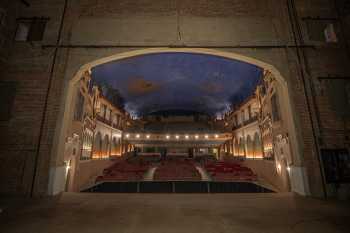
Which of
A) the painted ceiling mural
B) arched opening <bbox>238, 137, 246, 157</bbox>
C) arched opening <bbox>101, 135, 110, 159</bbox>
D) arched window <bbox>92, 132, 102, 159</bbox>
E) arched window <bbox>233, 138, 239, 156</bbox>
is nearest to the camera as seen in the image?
the painted ceiling mural

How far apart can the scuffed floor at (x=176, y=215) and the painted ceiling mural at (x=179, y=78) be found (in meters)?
10.9

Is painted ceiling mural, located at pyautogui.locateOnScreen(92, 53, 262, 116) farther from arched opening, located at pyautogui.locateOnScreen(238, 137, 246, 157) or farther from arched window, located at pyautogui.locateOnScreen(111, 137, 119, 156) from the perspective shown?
arched window, located at pyautogui.locateOnScreen(111, 137, 119, 156)

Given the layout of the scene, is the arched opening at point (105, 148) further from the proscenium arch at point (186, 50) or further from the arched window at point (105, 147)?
the proscenium arch at point (186, 50)

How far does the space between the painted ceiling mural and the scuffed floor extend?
10900 mm

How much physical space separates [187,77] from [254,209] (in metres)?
14.3

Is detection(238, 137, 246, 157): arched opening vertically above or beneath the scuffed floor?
above

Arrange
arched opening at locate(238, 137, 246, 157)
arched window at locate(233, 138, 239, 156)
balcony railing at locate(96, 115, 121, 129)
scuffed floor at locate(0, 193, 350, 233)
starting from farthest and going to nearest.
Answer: arched window at locate(233, 138, 239, 156)
arched opening at locate(238, 137, 246, 157)
balcony railing at locate(96, 115, 121, 129)
scuffed floor at locate(0, 193, 350, 233)

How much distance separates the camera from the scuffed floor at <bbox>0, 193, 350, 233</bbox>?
2777mm

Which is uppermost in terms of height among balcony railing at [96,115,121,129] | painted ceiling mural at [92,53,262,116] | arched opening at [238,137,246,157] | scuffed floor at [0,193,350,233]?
painted ceiling mural at [92,53,262,116]

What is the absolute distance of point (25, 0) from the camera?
6.36 metres

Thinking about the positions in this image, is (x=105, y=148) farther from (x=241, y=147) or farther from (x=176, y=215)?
(x=241, y=147)

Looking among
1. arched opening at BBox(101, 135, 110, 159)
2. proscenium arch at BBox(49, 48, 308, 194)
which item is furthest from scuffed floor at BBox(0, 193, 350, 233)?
arched opening at BBox(101, 135, 110, 159)

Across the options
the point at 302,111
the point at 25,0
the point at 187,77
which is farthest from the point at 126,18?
the point at 187,77

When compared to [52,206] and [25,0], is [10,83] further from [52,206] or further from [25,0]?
[52,206]
